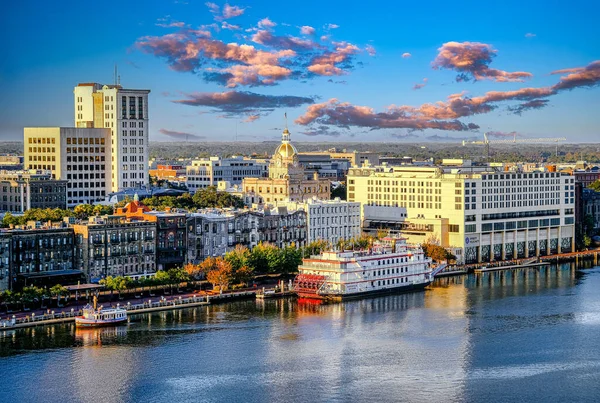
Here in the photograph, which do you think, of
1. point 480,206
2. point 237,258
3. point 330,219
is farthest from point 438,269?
point 237,258

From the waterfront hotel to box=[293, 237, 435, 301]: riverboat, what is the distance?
1582 cm

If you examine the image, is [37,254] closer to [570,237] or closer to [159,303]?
[159,303]

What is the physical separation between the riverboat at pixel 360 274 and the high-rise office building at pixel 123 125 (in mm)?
37935

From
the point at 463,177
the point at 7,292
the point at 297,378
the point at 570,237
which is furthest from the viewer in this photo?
the point at 570,237

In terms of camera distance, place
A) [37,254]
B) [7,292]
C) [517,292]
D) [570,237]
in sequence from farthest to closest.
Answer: [570,237], [517,292], [37,254], [7,292]

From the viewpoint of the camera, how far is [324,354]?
56.0 m

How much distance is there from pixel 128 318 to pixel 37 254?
886cm

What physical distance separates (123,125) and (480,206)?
3518cm

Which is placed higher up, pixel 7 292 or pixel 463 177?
pixel 463 177

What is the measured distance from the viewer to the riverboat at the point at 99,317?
Result: 62.0 metres

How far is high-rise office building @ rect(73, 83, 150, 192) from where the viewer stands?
111 m

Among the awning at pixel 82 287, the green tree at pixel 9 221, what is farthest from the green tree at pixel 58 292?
the green tree at pixel 9 221

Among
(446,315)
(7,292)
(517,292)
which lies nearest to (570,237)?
(517,292)

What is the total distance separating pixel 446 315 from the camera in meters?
67.0
